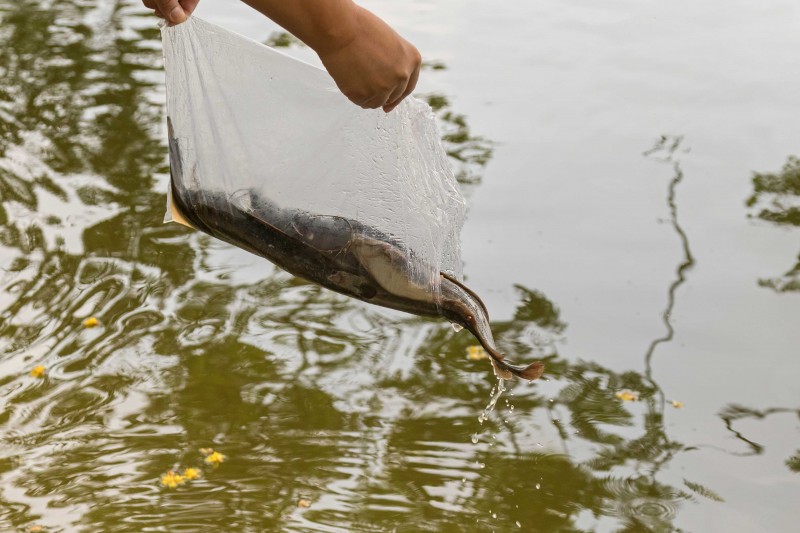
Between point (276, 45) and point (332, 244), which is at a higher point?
point (332, 244)

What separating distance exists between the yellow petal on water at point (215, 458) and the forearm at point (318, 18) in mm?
1984

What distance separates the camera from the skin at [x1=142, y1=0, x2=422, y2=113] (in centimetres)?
175

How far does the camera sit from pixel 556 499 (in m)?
3.38

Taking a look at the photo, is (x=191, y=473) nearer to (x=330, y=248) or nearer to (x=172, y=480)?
(x=172, y=480)

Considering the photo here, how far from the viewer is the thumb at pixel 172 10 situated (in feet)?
6.56

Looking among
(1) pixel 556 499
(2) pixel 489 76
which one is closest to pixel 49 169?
(2) pixel 489 76

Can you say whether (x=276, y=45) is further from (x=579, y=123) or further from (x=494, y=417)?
(x=494, y=417)

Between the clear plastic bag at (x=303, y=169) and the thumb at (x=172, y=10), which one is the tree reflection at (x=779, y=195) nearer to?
the clear plastic bag at (x=303, y=169)

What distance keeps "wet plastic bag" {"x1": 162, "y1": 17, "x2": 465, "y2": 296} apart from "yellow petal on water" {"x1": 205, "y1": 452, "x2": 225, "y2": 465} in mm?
1366

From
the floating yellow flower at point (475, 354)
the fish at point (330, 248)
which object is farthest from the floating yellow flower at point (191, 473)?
the fish at point (330, 248)

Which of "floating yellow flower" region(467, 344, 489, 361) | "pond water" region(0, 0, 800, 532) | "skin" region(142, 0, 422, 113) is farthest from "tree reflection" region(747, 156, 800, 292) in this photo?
"skin" region(142, 0, 422, 113)

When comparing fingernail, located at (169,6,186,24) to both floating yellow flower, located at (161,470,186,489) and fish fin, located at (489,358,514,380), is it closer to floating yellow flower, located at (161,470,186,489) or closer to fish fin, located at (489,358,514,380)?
fish fin, located at (489,358,514,380)

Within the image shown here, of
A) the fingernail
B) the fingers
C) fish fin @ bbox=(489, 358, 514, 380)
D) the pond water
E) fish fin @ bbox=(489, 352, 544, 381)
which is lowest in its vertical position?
the pond water

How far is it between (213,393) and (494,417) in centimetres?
103
